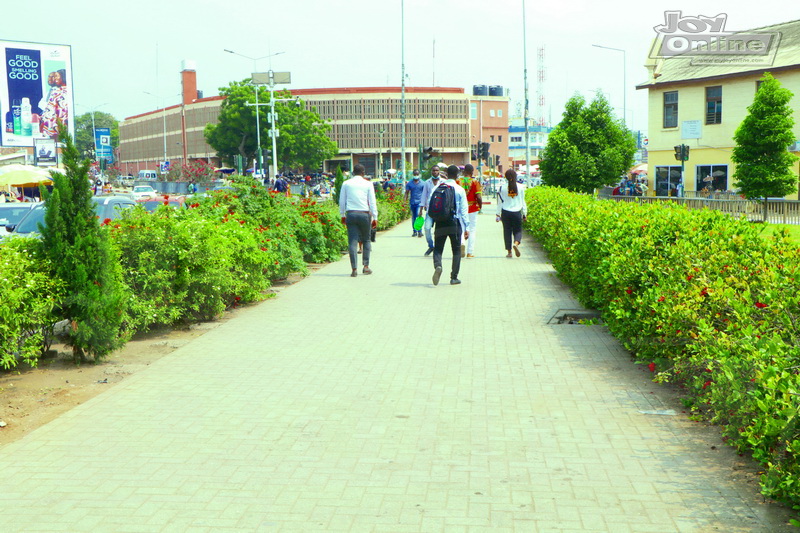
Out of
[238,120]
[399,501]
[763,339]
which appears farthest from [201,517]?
[238,120]

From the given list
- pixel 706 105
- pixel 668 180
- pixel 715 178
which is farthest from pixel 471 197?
pixel 668 180

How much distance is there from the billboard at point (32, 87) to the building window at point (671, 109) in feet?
93.3

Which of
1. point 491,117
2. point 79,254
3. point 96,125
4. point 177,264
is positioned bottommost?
point 177,264

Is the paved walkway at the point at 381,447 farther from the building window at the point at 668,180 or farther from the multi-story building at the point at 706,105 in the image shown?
→ the building window at the point at 668,180

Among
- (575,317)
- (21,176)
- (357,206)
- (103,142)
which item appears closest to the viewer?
(575,317)

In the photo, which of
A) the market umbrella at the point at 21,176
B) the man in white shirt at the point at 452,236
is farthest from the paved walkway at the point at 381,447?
the market umbrella at the point at 21,176

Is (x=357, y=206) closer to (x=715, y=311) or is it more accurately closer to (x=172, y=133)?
(x=715, y=311)

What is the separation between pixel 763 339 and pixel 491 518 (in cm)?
189

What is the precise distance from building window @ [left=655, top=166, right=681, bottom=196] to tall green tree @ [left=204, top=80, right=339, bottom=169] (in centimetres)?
4672

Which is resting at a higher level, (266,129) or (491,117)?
(491,117)

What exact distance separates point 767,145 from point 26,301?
3061 centimetres

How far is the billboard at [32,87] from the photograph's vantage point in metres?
30.5

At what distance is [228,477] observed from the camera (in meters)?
4.44

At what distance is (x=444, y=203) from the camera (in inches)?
487
